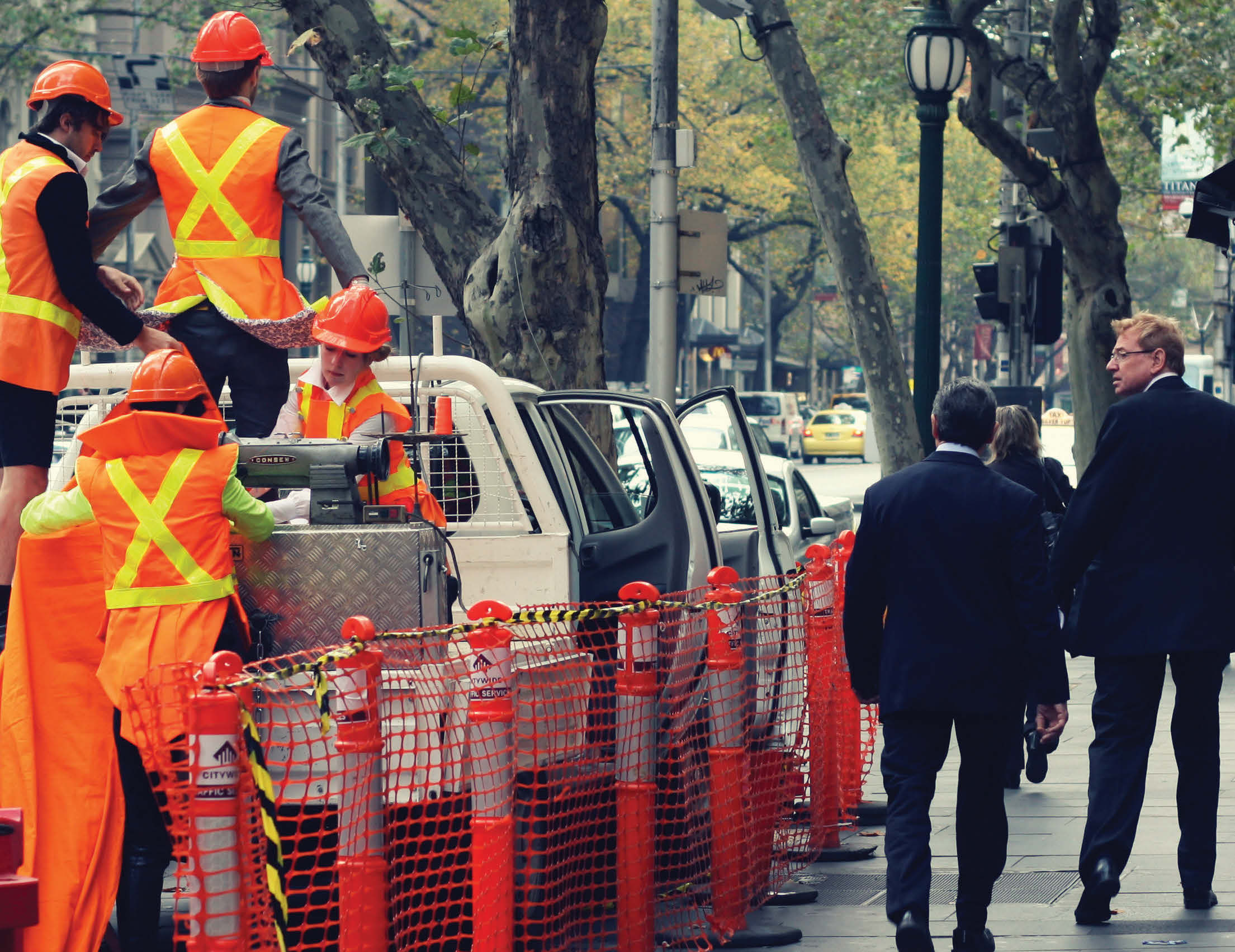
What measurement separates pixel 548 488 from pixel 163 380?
182cm

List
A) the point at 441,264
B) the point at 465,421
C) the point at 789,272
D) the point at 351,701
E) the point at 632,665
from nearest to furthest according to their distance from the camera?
1. the point at 351,701
2. the point at 632,665
3. the point at 465,421
4. the point at 441,264
5. the point at 789,272

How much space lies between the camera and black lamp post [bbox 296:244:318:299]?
40.3 meters

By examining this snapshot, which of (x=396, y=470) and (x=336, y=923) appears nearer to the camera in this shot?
(x=336, y=923)

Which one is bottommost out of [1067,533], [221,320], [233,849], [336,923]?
[336,923]

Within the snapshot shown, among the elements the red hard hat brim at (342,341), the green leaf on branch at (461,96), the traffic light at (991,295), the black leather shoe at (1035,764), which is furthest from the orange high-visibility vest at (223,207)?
the traffic light at (991,295)

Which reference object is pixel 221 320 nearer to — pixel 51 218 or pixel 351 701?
pixel 51 218

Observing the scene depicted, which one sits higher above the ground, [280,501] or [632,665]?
[280,501]

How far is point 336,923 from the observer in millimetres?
4285

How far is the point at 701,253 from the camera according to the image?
12.3 meters

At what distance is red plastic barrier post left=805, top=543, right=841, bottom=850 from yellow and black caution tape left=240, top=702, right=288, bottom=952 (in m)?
3.53

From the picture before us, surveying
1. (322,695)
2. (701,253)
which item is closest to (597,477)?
(322,695)

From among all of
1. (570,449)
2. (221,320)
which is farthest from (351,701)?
(570,449)

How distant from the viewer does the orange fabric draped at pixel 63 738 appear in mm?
4859

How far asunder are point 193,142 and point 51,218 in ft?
1.76
